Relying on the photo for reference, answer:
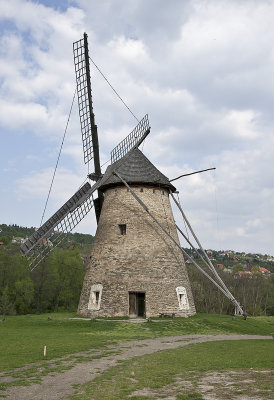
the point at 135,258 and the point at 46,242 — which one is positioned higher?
the point at 46,242

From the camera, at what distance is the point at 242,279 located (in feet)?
182

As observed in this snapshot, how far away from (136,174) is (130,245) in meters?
4.74

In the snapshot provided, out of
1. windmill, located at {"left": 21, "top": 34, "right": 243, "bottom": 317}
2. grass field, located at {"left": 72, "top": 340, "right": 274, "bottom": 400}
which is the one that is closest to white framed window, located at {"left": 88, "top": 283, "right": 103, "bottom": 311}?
windmill, located at {"left": 21, "top": 34, "right": 243, "bottom": 317}

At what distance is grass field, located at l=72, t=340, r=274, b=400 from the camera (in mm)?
7172

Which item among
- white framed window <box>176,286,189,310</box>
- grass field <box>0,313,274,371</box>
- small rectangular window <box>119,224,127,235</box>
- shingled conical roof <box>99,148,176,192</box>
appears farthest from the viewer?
shingled conical roof <box>99,148,176,192</box>

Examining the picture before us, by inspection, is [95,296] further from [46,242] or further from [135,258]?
[46,242]

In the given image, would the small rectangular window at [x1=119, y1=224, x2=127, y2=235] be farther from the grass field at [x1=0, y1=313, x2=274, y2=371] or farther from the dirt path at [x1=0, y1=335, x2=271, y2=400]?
the dirt path at [x1=0, y1=335, x2=271, y2=400]

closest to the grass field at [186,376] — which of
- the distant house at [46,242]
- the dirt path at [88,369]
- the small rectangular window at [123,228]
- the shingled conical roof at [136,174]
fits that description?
the dirt path at [88,369]

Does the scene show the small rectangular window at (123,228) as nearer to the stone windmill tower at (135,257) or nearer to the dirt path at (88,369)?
the stone windmill tower at (135,257)

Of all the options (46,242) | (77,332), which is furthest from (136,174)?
(77,332)

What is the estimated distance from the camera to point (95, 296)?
880 inches

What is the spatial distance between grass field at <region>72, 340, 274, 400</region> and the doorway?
8.98 metres

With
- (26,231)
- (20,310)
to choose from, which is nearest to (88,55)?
(20,310)

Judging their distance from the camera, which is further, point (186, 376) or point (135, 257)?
point (135, 257)
